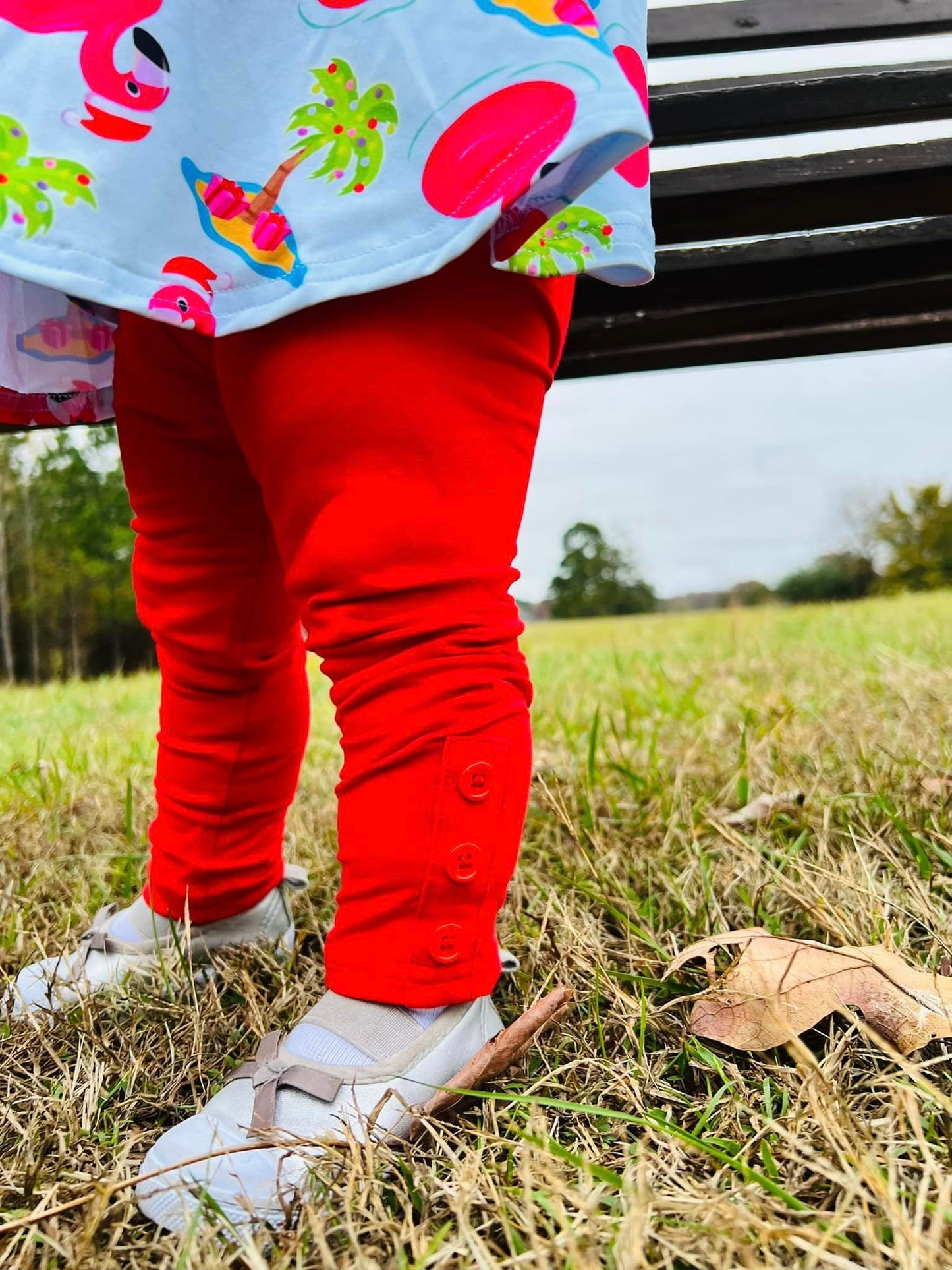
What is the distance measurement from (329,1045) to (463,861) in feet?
0.45

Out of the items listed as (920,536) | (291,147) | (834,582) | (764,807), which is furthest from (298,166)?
(920,536)

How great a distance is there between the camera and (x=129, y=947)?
0.81 m

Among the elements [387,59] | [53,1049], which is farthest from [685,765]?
[387,59]

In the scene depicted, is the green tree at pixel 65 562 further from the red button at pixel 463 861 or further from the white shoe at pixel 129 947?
the red button at pixel 463 861

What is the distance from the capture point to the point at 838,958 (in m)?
0.59

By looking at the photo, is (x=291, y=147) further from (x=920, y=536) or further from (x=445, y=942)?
(x=920, y=536)

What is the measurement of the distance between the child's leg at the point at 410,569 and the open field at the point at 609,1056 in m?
0.12

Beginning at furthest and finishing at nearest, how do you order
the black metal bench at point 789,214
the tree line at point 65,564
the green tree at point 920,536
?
1. the green tree at point 920,536
2. the tree line at point 65,564
3. the black metal bench at point 789,214

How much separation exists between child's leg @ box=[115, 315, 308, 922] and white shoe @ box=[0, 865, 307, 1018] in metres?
0.02

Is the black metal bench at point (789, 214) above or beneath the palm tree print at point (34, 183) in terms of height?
above

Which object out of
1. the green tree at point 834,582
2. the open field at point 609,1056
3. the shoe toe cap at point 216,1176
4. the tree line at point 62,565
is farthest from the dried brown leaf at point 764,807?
the green tree at point 834,582

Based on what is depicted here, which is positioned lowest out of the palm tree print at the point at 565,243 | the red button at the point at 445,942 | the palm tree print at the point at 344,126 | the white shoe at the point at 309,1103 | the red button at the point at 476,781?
the white shoe at the point at 309,1103

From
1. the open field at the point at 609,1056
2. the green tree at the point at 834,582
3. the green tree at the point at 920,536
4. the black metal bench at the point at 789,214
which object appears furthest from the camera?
the green tree at the point at 920,536

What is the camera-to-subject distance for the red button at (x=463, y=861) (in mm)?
568
